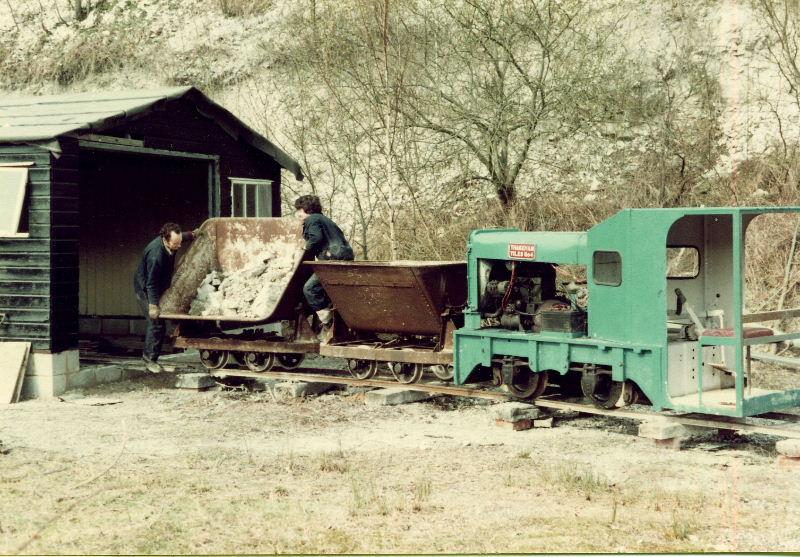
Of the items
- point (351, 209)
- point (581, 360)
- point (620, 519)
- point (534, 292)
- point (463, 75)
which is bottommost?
point (620, 519)

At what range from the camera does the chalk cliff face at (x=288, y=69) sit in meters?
21.7

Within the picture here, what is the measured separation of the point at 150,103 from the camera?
46.9 ft

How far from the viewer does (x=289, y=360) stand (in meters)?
13.7

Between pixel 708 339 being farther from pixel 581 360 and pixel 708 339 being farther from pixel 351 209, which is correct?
pixel 351 209

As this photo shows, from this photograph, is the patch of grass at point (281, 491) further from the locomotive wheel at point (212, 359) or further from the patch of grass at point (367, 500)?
the locomotive wheel at point (212, 359)

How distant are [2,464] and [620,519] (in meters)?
5.44

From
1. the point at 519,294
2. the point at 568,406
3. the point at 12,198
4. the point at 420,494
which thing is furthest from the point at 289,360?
the point at 420,494

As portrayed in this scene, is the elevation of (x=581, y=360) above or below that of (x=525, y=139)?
below

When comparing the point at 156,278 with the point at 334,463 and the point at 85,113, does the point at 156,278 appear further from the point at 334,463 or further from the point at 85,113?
the point at 334,463

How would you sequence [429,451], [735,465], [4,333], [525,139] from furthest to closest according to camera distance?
[525,139] → [4,333] → [429,451] → [735,465]

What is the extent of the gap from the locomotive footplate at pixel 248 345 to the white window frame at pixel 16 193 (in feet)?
8.22

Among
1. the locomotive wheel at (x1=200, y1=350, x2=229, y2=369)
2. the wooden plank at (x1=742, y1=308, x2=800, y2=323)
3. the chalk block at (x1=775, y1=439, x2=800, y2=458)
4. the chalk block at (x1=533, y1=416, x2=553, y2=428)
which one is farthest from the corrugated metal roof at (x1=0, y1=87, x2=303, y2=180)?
the chalk block at (x1=775, y1=439, x2=800, y2=458)

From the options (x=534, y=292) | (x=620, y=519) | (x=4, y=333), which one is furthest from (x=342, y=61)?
(x=620, y=519)

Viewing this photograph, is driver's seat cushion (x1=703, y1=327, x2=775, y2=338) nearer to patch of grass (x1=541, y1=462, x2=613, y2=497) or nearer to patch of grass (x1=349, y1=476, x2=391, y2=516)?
patch of grass (x1=541, y1=462, x2=613, y2=497)
